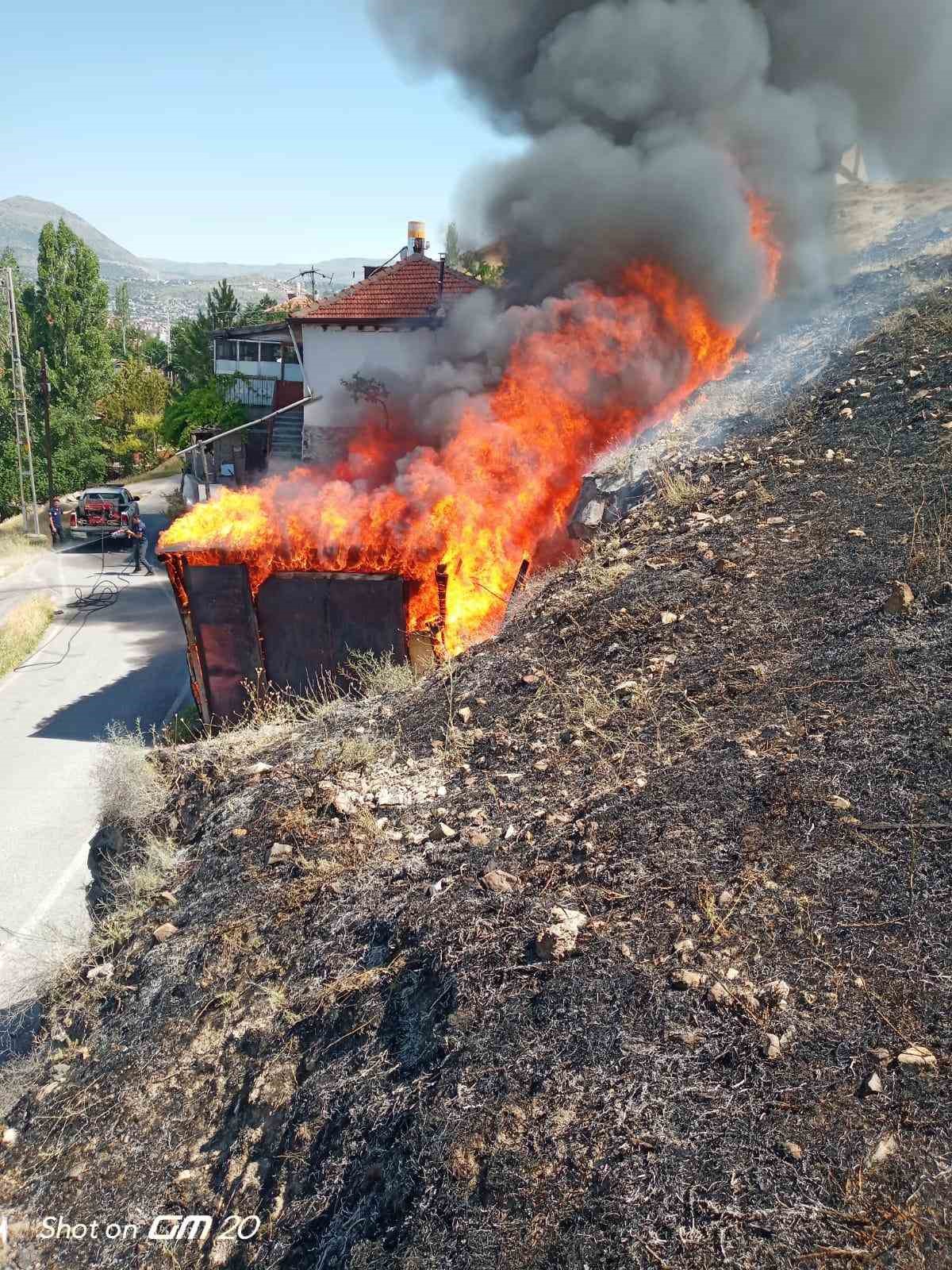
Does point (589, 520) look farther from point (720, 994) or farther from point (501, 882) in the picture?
point (720, 994)

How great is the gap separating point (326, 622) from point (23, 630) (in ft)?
38.6

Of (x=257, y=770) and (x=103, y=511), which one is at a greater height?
(x=103, y=511)

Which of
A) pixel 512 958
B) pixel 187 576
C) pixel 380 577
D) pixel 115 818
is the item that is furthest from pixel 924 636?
pixel 187 576

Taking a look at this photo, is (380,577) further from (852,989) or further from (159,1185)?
(852,989)

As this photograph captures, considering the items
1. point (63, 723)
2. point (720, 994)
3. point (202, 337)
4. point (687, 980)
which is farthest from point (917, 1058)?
point (202, 337)

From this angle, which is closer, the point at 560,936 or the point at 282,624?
the point at 560,936

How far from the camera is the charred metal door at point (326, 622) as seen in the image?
9.23 meters

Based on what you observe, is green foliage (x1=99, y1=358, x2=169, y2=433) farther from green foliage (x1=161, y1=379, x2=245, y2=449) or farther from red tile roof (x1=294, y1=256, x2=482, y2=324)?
red tile roof (x1=294, y1=256, x2=482, y2=324)

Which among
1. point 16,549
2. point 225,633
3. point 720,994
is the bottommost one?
point 16,549

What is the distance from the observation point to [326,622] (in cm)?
935

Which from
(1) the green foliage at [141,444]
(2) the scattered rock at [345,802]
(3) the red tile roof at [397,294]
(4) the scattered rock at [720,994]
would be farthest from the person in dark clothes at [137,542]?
(4) the scattered rock at [720,994]

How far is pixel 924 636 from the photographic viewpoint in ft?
17.0

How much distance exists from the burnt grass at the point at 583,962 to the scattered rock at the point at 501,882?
0.02 metres

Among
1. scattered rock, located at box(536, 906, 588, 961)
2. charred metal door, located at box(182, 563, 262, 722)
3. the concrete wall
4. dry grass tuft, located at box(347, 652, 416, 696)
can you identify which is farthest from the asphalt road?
the concrete wall
